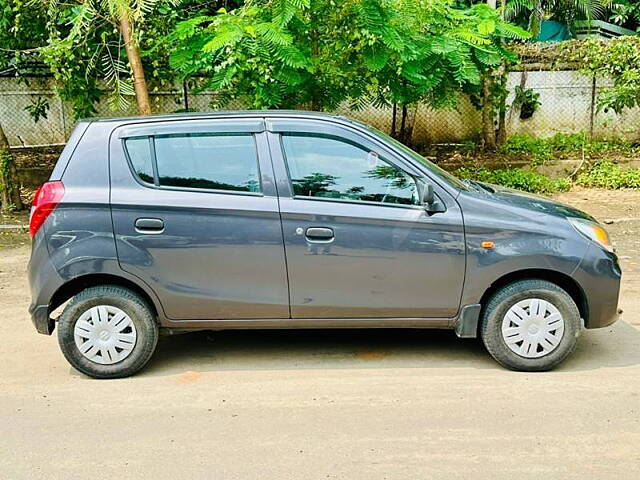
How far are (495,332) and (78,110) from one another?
329 inches

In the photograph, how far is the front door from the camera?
4676mm

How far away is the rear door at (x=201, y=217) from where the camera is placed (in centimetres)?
468

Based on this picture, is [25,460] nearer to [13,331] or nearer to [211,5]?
[13,331]

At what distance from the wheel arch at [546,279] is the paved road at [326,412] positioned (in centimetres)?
49

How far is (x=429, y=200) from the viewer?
4621 mm

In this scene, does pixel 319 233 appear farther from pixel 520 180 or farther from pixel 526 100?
pixel 526 100

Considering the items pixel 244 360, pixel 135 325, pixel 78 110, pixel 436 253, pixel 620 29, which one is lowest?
pixel 244 360

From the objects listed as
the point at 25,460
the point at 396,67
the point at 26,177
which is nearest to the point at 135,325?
the point at 25,460

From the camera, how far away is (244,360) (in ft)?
17.1

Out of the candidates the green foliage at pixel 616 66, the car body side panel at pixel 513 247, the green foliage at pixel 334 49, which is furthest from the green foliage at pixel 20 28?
the green foliage at pixel 616 66

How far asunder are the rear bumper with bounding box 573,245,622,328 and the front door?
87 centimetres

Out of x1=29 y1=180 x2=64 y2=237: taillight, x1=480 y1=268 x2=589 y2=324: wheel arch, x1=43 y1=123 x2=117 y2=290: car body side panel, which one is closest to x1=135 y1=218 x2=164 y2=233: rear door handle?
x1=43 y1=123 x2=117 y2=290: car body side panel

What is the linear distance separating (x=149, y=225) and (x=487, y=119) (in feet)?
32.4

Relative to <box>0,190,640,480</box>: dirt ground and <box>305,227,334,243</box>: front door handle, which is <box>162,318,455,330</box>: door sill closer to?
<box>0,190,640,480</box>: dirt ground
